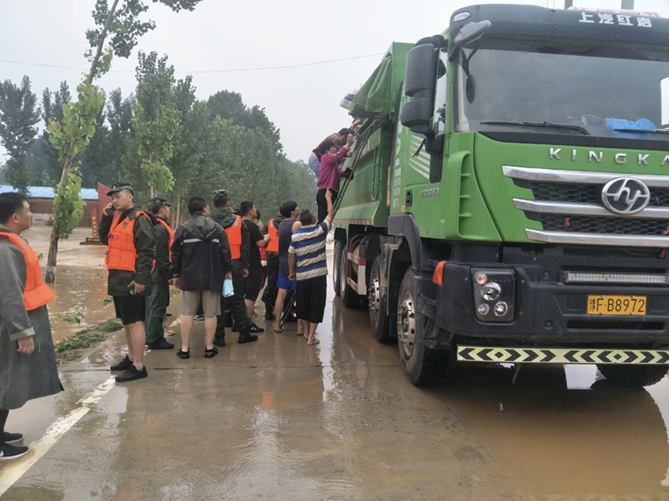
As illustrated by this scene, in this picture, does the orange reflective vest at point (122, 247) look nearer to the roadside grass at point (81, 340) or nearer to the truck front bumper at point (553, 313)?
the roadside grass at point (81, 340)

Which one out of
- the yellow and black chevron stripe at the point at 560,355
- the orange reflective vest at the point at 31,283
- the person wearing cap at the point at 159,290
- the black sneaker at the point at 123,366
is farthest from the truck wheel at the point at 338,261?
the orange reflective vest at the point at 31,283

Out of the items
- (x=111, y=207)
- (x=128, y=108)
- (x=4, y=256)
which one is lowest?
(x=4, y=256)

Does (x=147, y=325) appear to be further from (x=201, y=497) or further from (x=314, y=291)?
(x=201, y=497)

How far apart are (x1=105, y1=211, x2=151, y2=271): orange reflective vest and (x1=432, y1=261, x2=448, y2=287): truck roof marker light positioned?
2790mm

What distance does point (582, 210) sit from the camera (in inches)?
150

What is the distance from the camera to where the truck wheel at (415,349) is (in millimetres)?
4797

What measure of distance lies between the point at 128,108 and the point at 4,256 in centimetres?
5208

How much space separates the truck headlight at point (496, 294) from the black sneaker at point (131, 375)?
10.7 ft

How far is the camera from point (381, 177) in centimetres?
643

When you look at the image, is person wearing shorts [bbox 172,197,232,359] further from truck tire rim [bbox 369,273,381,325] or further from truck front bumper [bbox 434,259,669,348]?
truck front bumper [bbox 434,259,669,348]

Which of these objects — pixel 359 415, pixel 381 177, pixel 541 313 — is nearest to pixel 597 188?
pixel 541 313

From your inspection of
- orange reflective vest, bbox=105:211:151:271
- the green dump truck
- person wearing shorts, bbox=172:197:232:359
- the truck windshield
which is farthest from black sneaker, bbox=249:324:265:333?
the truck windshield

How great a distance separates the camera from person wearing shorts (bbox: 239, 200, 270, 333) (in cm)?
748

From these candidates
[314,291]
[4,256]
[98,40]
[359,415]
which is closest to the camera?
[4,256]
